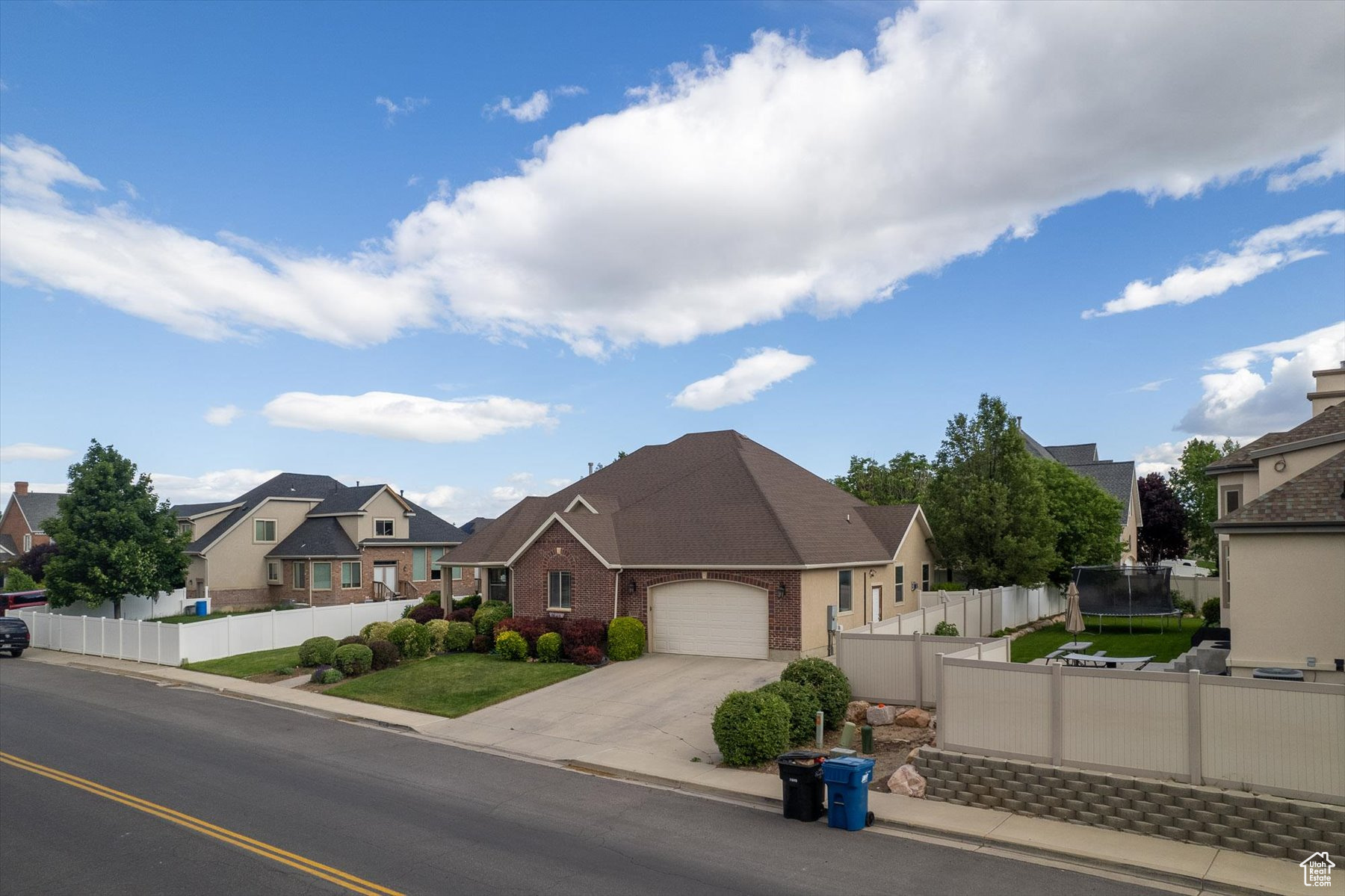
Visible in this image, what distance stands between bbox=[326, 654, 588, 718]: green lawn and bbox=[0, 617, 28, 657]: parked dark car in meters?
19.0

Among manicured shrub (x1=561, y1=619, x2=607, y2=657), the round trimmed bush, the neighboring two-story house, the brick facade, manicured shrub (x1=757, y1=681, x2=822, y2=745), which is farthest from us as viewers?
the round trimmed bush

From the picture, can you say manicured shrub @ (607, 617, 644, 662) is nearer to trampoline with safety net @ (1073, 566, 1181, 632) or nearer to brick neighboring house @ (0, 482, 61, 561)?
trampoline with safety net @ (1073, 566, 1181, 632)

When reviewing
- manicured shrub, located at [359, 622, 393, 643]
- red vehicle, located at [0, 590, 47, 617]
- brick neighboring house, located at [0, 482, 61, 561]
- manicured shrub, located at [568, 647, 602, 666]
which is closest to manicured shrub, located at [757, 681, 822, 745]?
manicured shrub, located at [568, 647, 602, 666]

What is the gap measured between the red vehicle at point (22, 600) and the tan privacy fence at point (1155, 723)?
151 ft

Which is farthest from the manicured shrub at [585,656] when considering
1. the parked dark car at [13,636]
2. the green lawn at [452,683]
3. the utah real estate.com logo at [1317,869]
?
the parked dark car at [13,636]

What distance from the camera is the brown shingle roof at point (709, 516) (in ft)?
92.8

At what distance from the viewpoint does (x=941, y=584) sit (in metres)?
39.8

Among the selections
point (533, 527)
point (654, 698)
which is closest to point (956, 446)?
point (533, 527)

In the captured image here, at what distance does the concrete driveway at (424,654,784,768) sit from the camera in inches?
680

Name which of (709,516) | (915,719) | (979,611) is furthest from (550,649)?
(979,611)

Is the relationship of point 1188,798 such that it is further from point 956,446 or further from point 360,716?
point 956,446

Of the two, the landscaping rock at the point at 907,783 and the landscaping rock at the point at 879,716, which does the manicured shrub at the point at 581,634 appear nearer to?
the landscaping rock at the point at 879,716

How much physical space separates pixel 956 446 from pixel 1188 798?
28877mm

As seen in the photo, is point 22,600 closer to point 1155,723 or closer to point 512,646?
point 512,646
